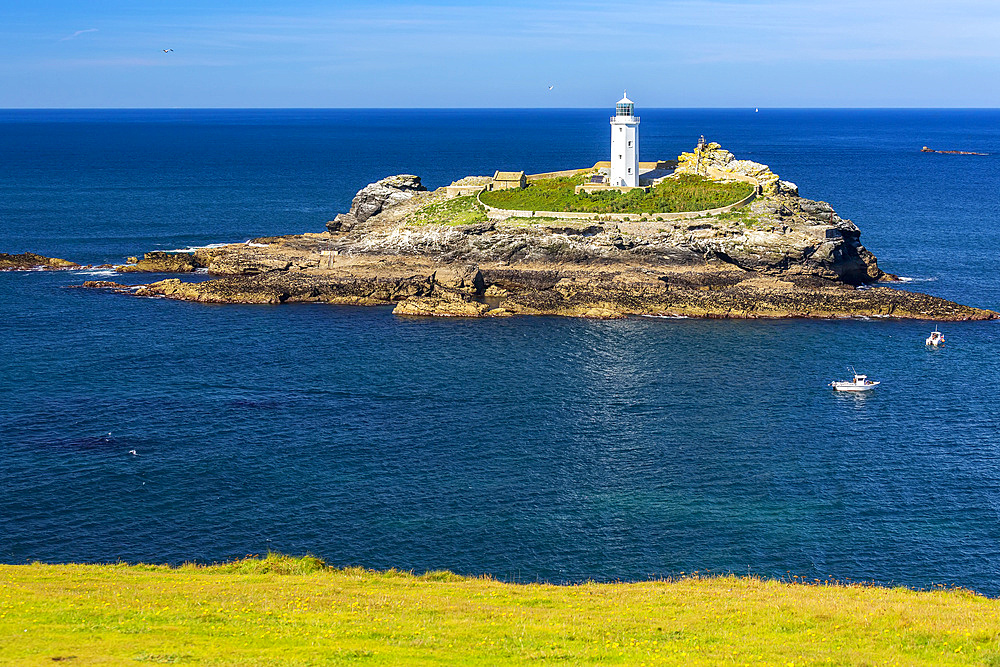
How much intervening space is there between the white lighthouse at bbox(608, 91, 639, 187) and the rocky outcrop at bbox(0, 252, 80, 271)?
2273 inches

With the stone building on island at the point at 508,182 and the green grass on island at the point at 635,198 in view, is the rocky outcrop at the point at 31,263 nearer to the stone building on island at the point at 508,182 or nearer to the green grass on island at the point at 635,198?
the green grass on island at the point at 635,198

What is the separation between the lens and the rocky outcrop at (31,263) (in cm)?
9962

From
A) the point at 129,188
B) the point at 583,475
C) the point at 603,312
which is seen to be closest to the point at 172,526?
the point at 583,475

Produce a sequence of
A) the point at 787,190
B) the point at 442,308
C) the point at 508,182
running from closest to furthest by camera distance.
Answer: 1. the point at 442,308
2. the point at 787,190
3. the point at 508,182

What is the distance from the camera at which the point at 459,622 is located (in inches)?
1141

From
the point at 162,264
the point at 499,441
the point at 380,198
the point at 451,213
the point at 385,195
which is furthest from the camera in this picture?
the point at 380,198

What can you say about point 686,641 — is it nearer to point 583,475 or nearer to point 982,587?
point 982,587

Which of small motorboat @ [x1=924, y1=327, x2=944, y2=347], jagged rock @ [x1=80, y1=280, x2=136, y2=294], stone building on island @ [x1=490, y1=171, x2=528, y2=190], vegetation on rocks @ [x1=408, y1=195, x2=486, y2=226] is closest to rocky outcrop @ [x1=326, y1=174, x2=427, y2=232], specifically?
vegetation on rocks @ [x1=408, y1=195, x2=486, y2=226]

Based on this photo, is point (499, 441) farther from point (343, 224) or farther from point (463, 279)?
point (343, 224)

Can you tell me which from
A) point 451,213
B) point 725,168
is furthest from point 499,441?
point 725,168

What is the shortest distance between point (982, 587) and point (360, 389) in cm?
3739

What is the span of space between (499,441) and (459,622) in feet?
81.5

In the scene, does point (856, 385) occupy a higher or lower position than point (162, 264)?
lower

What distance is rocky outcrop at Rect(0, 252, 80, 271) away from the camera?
9962 cm
